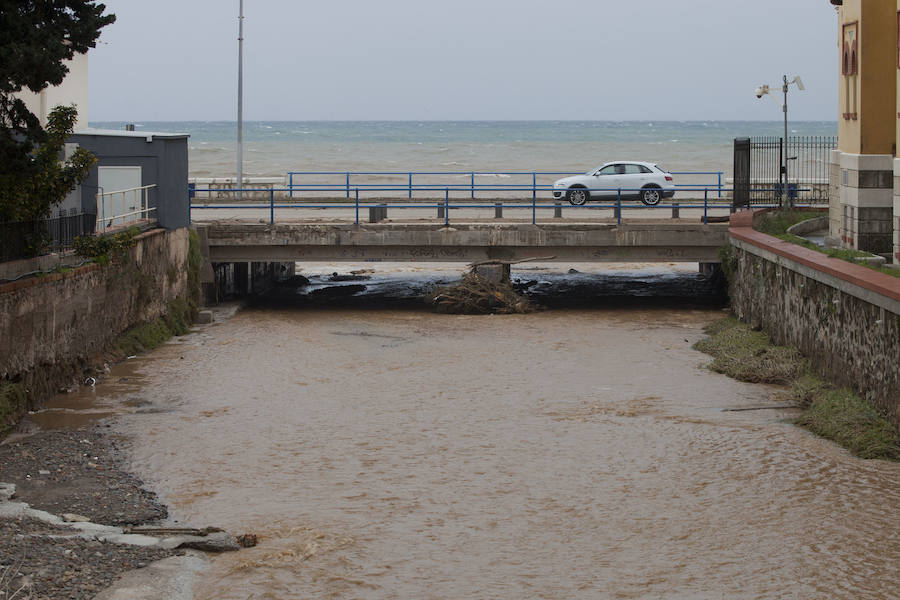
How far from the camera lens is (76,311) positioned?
21.4 m

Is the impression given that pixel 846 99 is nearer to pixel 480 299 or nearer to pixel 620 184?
pixel 480 299

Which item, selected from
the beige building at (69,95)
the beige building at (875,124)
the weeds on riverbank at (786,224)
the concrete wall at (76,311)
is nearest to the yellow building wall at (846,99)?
the beige building at (875,124)

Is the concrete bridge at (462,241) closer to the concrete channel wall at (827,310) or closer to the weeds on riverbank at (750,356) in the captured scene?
the concrete channel wall at (827,310)

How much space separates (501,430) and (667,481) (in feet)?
11.0

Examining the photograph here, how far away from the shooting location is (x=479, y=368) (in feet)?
75.7

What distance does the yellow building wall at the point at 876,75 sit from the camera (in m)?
23.9

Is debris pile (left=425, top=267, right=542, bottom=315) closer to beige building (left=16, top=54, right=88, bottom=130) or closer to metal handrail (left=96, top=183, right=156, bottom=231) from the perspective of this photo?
metal handrail (left=96, top=183, right=156, bottom=231)

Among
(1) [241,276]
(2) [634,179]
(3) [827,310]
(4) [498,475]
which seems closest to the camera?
(4) [498,475]

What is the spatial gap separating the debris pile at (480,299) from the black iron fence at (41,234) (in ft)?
32.3

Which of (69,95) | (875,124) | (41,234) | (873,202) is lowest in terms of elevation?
(41,234)

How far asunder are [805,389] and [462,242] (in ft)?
40.9

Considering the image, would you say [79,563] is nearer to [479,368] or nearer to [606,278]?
[479,368]

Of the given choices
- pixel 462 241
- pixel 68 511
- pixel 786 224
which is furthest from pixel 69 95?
pixel 68 511

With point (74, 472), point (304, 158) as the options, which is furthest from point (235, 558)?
point (304, 158)
